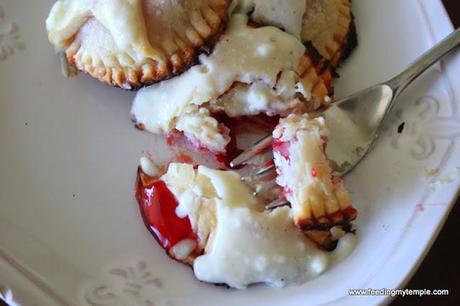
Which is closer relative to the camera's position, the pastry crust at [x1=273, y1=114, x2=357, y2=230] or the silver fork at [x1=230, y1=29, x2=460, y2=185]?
the pastry crust at [x1=273, y1=114, x2=357, y2=230]

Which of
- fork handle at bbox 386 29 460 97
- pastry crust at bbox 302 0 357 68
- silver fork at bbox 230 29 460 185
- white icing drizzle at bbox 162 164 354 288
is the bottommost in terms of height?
white icing drizzle at bbox 162 164 354 288

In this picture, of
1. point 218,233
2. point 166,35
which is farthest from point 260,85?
point 218,233

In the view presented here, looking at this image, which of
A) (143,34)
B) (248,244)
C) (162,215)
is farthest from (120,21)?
(248,244)

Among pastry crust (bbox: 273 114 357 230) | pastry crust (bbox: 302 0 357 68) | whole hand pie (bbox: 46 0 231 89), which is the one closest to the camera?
pastry crust (bbox: 273 114 357 230)

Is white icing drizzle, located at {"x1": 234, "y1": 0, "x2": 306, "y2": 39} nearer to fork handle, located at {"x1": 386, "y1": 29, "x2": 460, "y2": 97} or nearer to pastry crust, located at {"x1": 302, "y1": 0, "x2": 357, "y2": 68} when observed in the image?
pastry crust, located at {"x1": 302, "y1": 0, "x2": 357, "y2": 68}

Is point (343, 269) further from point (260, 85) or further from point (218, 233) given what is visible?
point (260, 85)

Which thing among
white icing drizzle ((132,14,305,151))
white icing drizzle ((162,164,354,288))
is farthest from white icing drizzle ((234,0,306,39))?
white icing drizzle ((162,164,354,288))
